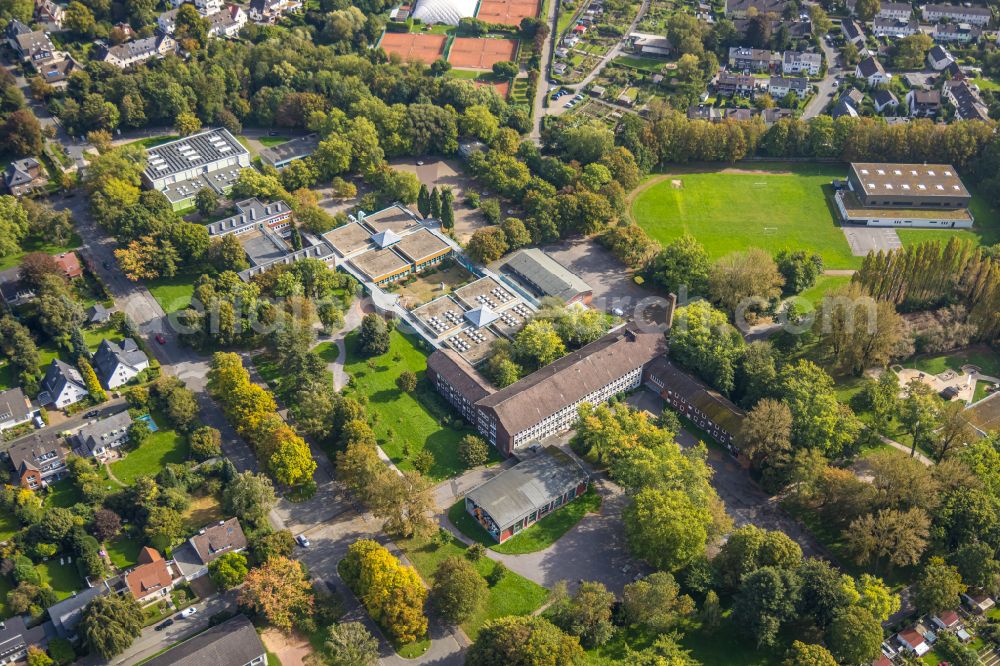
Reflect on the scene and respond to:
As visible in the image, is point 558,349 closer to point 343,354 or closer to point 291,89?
point 343,354

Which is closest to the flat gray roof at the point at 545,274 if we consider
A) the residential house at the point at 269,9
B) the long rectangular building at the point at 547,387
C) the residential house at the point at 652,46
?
the long rectangular building at the point at 547,387

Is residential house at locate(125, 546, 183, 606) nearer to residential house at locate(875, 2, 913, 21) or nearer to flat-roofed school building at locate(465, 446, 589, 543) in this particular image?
flat-roofed school building at locate(465, 446, 589, 543)

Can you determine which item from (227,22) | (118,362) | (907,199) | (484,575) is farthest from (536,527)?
(227,22)

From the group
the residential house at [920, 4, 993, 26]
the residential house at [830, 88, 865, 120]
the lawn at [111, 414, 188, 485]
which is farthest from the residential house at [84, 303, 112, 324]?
the residential house at [920, 4, 993, 26]

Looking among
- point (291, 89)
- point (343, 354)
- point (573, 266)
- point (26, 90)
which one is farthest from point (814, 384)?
point (26, 90)

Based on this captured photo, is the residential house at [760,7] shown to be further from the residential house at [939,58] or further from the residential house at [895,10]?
the residential house at [939,58]

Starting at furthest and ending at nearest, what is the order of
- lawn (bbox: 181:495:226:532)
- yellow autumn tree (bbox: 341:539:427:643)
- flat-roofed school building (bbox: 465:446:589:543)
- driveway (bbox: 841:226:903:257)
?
driveway (bbox: 841:226:903:257), lawn (bbox: 181:495:226:532), flat-roofed school building (bbox: 465:446:589:543), yellow autumn tree (bbox: 341:539:427:643)
